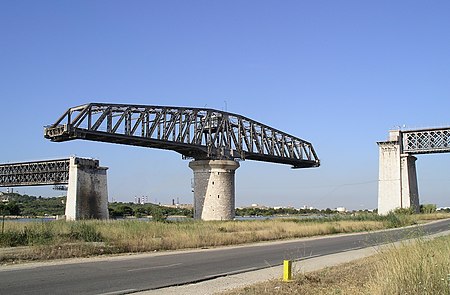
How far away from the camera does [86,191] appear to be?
280 feet

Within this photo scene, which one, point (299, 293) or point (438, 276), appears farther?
point (299, 293)

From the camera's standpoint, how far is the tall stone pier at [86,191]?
83.2 metres

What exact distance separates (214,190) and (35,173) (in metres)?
56.3

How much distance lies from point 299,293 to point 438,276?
363 cm

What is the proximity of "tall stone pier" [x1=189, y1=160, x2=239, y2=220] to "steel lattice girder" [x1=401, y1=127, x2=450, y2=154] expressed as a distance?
40.5 metres

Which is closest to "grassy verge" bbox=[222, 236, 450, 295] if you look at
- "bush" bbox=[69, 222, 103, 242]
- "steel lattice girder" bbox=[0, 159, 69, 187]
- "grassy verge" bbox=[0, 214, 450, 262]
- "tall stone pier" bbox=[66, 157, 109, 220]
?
"grassy verge" bbox=[0, 214, 450, 262]

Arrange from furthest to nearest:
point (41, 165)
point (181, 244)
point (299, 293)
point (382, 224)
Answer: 1. point (41, 165)
2. point (382, 224)
3. point (181, 244)
4. point (299, 293)

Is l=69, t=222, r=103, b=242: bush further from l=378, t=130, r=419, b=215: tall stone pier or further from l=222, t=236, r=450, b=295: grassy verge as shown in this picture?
l=378, t=130, r=419, b=215: tall stone pier

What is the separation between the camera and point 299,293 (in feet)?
38.3

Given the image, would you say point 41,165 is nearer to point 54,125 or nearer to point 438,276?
point 54,125

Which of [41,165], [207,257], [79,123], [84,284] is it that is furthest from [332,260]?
[41,165]

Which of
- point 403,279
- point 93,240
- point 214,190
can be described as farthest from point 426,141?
point 403,279

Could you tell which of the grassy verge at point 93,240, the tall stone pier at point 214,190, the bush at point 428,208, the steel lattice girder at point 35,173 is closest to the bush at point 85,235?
the grassy verge at point 93,240

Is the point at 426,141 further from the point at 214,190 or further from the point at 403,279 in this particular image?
the point at 403,279
